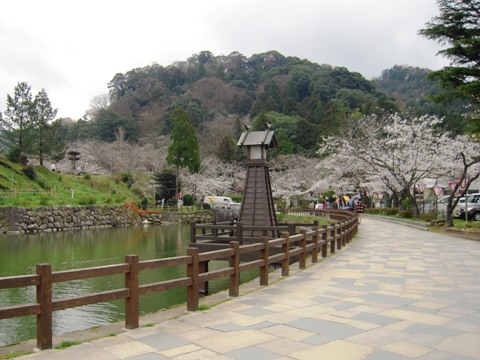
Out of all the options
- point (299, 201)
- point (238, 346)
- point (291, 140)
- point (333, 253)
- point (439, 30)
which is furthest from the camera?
point (291, 140)

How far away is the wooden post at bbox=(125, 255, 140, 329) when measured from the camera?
550cm

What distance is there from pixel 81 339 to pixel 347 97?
6923cm

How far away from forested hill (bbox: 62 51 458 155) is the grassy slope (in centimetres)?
2161

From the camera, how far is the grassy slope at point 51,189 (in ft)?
99.6

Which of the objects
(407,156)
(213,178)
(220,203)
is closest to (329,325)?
Result: (407,156)

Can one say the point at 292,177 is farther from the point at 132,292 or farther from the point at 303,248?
the point at 132,292

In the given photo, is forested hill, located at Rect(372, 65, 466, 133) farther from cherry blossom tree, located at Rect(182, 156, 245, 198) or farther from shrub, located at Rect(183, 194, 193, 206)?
shrub, located at Rect(183, 194, 193, 206)

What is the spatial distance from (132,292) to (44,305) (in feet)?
3.70

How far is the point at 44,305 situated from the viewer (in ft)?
15.5

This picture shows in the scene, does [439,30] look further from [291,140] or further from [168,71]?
[168,71]

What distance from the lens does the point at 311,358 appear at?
174 inches

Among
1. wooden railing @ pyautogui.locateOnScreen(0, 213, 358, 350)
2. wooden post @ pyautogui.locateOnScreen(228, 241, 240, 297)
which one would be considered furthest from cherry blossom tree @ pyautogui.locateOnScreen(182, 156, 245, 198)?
wooden railing @ pyautogui.locateOnScreen(0, 213, 358, 350)

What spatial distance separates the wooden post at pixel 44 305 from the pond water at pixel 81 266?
3.80 metres

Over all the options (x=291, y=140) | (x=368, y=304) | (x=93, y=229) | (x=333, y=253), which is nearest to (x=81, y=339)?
(x=368, y=304)
